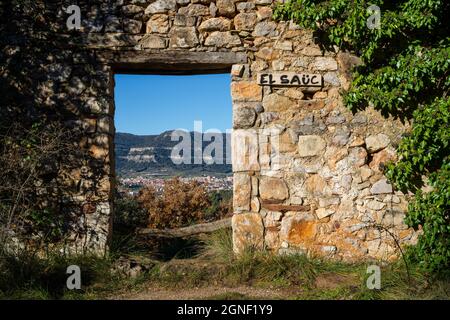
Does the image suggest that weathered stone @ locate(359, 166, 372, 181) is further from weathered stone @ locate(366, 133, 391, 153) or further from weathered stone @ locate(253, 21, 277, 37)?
weathered stone @ locate(253, 21, 277, 37)

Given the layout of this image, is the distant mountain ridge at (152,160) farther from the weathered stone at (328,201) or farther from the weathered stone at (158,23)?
the weathered stone at (328,201)

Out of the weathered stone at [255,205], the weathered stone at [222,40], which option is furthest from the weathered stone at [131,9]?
the weathered stone at [255,205]

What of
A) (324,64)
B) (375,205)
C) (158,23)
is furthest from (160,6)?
(375,205)

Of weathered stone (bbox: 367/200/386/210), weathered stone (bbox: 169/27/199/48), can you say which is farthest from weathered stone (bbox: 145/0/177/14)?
weathered stone (bbox: 367/200/386/210)

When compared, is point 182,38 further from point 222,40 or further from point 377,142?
point 377,142

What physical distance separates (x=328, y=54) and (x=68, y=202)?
337cm

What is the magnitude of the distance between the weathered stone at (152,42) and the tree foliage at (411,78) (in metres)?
1.35

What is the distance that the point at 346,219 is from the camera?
4.87 m

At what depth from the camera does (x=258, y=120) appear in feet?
16.4

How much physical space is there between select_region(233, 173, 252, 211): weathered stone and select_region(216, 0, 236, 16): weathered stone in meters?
1.87

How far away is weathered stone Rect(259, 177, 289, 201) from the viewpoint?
4891 mm

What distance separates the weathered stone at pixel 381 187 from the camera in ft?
16.0

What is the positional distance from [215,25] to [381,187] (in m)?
2.61
